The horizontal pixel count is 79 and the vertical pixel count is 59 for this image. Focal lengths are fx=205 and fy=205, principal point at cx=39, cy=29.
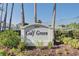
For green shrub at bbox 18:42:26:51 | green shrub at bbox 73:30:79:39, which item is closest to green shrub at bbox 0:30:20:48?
green shrub at bbox 18:42:26:51

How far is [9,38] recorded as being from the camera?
2.08 m

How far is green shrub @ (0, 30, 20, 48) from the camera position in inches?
81.7

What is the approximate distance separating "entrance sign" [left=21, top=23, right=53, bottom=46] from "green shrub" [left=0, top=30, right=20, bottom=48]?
0.22 feet

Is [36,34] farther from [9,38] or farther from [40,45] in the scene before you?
[9,38]

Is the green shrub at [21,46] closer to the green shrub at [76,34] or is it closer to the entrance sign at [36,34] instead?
the entrance sign at [36,34]

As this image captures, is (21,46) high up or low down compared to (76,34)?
down

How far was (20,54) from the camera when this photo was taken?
2.08 metres

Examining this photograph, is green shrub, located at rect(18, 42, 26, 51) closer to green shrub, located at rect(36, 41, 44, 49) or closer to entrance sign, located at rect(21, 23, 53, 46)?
entrance sign, located at rect(21, 23, 53, 46)

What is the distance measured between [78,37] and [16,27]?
2.11 ft

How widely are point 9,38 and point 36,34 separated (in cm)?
28

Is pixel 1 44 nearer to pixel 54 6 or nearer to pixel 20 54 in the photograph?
pixel 20 54

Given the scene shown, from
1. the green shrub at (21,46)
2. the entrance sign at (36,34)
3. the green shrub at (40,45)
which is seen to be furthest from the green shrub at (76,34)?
the green shrub at (21,46)

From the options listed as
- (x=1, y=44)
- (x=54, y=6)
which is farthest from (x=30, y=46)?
(x=54, y=6)

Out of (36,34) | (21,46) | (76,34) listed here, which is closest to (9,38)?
(21,46)
